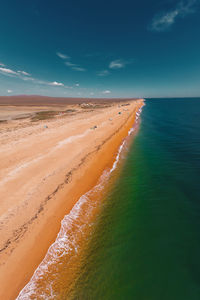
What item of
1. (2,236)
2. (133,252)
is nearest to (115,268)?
(133,252)

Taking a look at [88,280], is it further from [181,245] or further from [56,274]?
[181,245]

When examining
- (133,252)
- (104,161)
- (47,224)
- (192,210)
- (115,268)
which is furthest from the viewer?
(104,161)

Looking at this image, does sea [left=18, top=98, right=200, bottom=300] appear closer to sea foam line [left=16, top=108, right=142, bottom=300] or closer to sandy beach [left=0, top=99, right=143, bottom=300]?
sea foam line [left=16, top=108, right=142, bottom=300]

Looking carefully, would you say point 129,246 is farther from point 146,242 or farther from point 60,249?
point 60,249

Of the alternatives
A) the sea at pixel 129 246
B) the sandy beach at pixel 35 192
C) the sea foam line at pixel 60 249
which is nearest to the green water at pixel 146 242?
the sea at pixel 129 246

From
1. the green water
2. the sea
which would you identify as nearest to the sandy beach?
the sea

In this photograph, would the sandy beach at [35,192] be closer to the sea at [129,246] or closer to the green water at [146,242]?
the sea at [129,246]

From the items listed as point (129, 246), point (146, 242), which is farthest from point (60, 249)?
point (146, 242)
